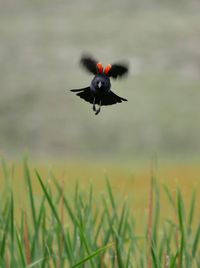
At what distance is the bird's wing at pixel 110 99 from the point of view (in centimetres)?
150

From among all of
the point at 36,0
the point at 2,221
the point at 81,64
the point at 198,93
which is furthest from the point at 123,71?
the point at 36,0

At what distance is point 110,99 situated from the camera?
151cm

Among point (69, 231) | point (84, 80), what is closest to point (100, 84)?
point (69, 231)

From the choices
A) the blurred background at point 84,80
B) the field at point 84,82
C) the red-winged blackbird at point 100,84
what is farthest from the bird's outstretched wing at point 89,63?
the blurred background at point 84,80

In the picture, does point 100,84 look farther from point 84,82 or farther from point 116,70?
point 84,82

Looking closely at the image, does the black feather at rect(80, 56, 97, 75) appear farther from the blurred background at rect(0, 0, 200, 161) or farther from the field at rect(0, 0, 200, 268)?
the blurred background at rect(0, 0, 200, 161)

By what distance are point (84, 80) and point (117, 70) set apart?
16868mm

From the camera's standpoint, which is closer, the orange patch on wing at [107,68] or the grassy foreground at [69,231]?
the orange patch on wing at [107,68]

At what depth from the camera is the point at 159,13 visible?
1041 inches

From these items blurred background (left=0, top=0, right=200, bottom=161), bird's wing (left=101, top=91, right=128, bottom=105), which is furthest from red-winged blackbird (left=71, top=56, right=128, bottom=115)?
blurred background (left=0, top=0, right=200, bottom=161)

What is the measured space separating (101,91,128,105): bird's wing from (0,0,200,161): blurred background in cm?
1545

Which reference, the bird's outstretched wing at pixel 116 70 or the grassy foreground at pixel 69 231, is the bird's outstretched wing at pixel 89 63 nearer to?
the bird's outstretched wing at pixel 116 70

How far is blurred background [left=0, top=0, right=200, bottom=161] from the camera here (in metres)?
20.1

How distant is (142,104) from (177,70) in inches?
184
